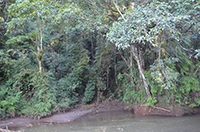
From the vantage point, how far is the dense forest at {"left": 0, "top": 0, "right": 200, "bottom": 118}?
252 inches

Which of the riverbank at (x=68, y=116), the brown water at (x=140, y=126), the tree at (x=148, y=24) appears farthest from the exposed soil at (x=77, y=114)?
the tree at (x=148, y=24)

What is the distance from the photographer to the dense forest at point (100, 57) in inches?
252

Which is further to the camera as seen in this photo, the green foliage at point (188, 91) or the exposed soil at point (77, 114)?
the green foliage at point (188, 91)

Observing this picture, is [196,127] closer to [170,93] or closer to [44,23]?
[170,93]

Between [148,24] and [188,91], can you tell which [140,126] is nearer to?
[188,91]

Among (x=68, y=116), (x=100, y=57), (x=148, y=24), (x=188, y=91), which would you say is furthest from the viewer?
(x=100, y=57)

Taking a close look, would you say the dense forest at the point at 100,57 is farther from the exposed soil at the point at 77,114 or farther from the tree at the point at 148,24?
the exposed soil at the point at 77,114

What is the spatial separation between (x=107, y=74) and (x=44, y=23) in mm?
4735

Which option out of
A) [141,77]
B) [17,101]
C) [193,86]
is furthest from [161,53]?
[17,101]

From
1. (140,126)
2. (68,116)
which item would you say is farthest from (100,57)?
(140,126)

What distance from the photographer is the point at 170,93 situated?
811 cm

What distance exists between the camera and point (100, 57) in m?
10.6

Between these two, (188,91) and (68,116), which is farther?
(68,116)

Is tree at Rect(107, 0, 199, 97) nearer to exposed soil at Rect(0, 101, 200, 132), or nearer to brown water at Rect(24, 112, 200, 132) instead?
brown water at Rect(24, 112, 200, 132)
